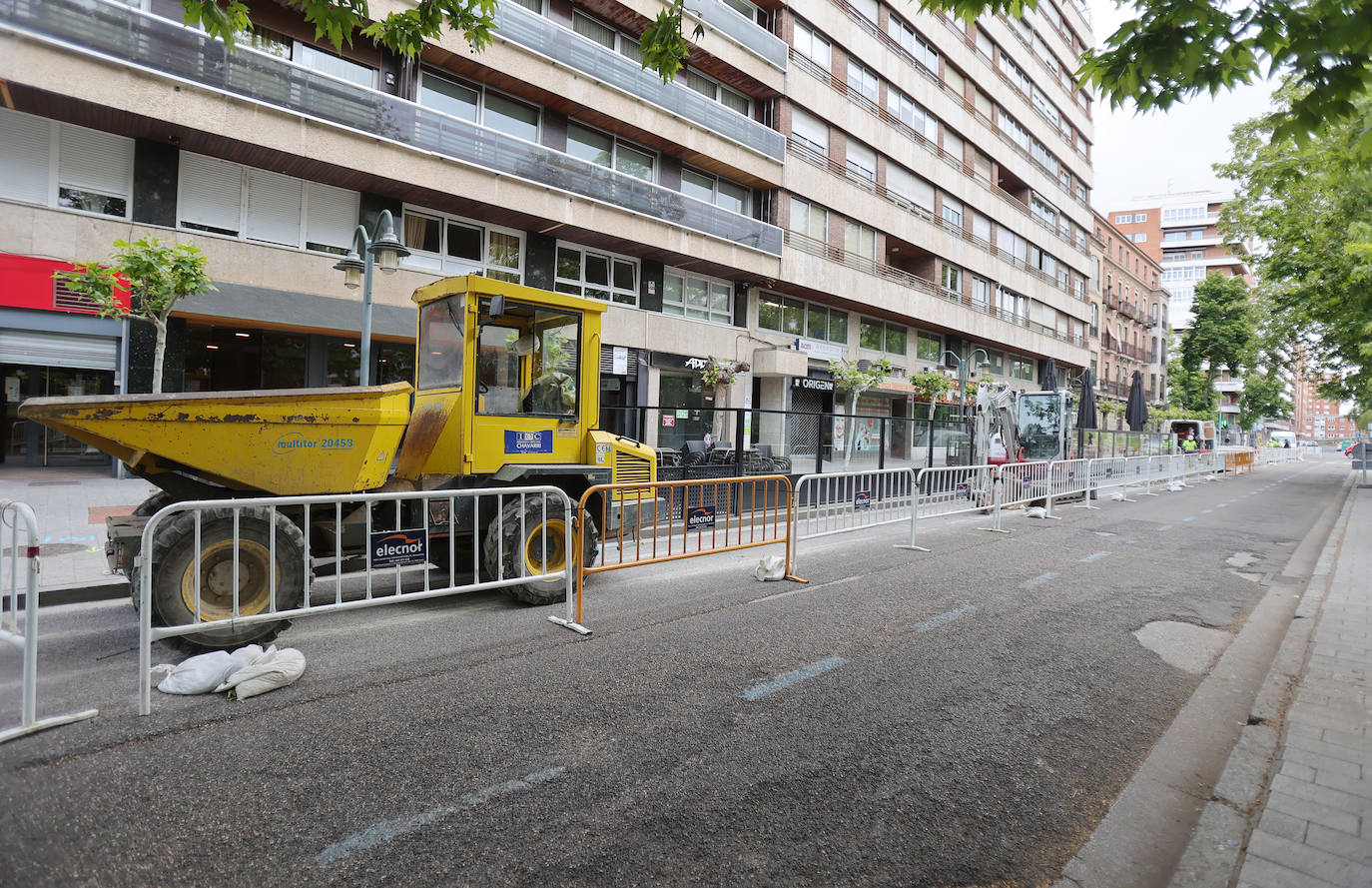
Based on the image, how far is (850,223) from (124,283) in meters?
23.4

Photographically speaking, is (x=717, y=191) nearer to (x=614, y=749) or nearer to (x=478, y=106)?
(x=478, y=106)

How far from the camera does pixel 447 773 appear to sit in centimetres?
323

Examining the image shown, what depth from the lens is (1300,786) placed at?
3.20 meters

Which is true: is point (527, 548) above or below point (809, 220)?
below

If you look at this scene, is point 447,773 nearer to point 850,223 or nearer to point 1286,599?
point 1286,599

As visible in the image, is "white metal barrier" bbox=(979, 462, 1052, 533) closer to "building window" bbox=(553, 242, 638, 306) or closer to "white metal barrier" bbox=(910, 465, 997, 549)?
"white metal barrier" bbox=(910, 465, 997, 549)

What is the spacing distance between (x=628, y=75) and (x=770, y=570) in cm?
1705

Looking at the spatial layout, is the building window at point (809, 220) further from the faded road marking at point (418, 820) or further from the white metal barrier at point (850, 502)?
the faded road marking at point (418, 820)

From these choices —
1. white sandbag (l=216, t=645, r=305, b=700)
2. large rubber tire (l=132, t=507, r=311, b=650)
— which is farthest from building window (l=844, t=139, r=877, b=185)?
white sandbag (l=216, t=645, r=305, b=700)

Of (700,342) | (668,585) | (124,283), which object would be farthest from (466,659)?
(700,342)

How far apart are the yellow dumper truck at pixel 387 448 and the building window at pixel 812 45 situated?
2256 cm

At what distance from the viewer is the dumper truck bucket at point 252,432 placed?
15.4ft

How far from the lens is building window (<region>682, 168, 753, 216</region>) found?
73.6ft

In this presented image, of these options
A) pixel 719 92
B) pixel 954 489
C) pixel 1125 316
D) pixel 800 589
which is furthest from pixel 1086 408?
pixel 1125 316
